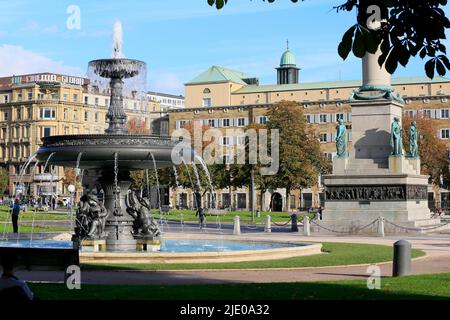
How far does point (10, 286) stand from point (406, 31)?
16.4 ft

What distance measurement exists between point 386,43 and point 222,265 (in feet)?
41.9

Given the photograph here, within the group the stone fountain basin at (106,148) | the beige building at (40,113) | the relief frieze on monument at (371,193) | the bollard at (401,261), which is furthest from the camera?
the beige building at (40,113)

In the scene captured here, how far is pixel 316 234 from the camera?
39.6 meters

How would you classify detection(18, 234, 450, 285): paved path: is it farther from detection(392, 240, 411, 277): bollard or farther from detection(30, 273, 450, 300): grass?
detection(30, 273, 450, 300): grass

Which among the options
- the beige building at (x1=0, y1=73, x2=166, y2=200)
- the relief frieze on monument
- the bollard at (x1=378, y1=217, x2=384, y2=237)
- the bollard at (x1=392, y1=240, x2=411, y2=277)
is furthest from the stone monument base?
the beige building at (x1=0, y1=73, x2=166, y2=200)

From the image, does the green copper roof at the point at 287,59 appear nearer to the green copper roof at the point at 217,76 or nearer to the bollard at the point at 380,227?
the green copper roof at the point at 217,76

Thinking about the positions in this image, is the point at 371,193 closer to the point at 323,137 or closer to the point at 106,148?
the point at 106,148

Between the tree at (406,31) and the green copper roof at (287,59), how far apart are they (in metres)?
127

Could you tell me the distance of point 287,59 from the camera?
445ft

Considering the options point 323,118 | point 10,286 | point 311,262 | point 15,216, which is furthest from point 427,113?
point 10,286

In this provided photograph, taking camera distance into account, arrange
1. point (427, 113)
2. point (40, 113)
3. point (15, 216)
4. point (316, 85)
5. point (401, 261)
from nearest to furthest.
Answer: point (401, 261)
point (15, 216)
point (427, 113)
point (316, 85)
point (40, 113)

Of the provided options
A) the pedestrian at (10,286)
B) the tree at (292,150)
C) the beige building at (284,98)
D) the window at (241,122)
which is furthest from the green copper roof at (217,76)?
the pedestrian at (10,286)

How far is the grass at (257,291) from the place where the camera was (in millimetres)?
12966
